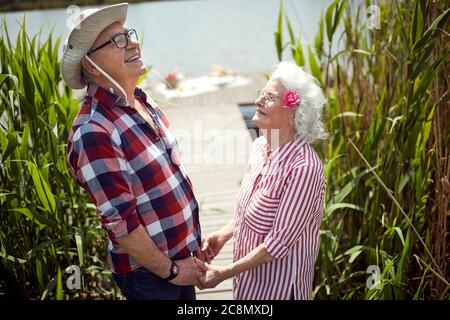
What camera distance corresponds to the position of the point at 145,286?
4.16 feet

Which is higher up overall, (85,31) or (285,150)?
(85,31)

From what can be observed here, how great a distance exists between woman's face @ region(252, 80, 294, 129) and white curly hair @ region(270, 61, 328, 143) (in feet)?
0.05

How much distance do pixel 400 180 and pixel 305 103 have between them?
55 centimetres

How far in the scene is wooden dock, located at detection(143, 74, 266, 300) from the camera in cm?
243

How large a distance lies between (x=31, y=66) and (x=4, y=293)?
0.72 m

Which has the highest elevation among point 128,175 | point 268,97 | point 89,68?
point 89,68

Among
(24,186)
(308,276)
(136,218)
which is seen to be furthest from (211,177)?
(136,218)

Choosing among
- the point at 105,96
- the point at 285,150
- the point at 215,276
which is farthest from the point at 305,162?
the point at 105,96

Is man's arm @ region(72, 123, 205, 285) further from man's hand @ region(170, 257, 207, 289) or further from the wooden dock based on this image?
the wooden dock

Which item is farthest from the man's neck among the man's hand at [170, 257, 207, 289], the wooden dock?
the wooden dock

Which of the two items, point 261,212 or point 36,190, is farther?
point 36,190

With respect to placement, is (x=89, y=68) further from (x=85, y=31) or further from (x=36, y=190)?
(x=36, y=190)
